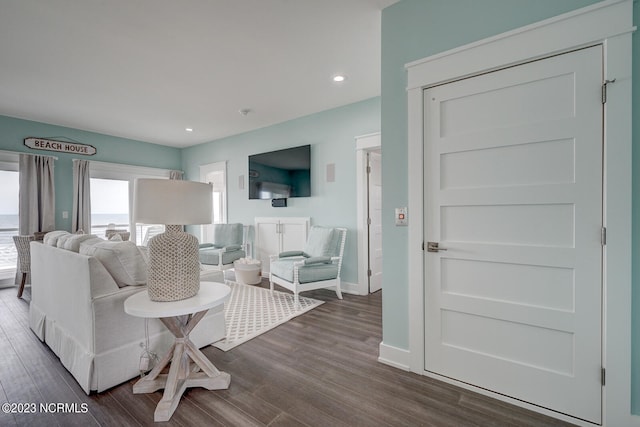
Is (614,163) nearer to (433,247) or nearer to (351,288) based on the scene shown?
(433,247)

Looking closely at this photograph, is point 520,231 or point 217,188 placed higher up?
point 217,188

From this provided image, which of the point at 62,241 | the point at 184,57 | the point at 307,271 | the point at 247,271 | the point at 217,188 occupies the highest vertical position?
the point at 184,57

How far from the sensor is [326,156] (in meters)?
4.20

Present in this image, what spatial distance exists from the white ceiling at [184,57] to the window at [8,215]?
902 millimetres

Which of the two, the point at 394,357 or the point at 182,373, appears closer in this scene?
the point at 182,373

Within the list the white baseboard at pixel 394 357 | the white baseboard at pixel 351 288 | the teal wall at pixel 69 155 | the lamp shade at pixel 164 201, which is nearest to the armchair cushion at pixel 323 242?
the white baseboard at pixel 351 288

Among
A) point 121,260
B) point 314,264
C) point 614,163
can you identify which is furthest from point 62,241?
point 614,163

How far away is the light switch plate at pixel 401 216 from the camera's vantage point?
6.57ft

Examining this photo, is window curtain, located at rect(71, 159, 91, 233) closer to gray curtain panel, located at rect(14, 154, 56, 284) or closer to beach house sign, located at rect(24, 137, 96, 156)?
beach house sign, located at rect(24, 137, 96, 156)

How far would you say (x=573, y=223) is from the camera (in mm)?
1504

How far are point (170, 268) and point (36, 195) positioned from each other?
15.2ft

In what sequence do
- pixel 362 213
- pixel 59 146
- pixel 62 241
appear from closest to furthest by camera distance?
pixel 62 241, pixel 362 213, pixel 59 146

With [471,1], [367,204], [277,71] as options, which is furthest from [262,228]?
[471,1]

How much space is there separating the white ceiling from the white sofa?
1.80 metres
